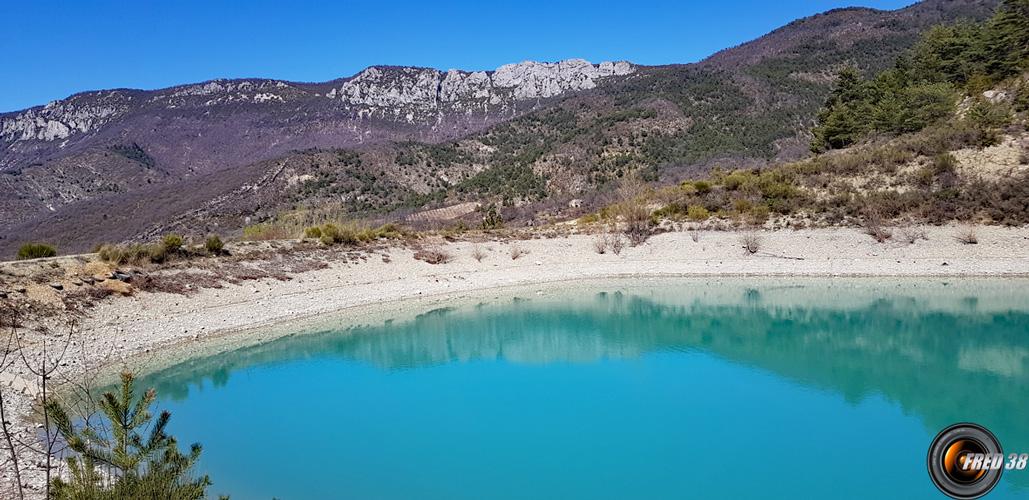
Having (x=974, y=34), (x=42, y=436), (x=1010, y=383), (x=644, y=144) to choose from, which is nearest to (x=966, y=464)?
(x=1010, y=383)

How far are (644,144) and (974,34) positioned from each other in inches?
1053

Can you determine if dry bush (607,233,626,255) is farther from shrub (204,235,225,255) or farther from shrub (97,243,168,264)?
shrub (97,243,168,264)

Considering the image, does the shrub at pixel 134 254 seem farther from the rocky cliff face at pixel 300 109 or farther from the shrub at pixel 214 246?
the rocky cliff face at pixel 300 109

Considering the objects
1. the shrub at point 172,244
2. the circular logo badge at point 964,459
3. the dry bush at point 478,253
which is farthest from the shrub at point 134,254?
the circular logo badge at point 964,459

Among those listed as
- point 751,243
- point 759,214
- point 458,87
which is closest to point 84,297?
point 751,243

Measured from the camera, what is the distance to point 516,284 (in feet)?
73.6

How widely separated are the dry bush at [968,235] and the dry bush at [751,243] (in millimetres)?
6420

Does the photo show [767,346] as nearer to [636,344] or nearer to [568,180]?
[636,344]

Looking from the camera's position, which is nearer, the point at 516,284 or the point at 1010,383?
the point at 1010,383

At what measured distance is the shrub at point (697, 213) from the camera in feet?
91.2

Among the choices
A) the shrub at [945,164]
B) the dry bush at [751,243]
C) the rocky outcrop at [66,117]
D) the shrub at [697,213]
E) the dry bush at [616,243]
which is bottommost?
the dry bush at [751,243]

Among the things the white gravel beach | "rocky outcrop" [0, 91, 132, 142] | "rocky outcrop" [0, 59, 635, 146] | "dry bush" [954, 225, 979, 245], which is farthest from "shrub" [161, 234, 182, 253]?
"rocky outcrop" [0, 91, 132, 142]

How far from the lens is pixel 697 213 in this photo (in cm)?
2808

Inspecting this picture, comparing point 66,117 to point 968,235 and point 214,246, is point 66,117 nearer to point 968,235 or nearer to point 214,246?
point 214,246
